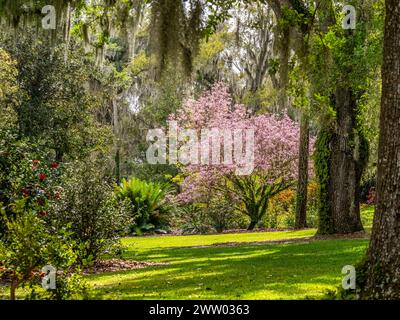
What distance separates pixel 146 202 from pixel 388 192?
65.1ft

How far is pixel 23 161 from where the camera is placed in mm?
10266

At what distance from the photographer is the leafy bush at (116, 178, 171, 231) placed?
79.4 ft

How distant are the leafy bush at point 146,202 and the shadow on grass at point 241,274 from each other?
1020 centimetres

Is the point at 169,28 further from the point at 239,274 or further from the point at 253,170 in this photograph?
the point at 253,170

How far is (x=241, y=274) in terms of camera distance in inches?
362

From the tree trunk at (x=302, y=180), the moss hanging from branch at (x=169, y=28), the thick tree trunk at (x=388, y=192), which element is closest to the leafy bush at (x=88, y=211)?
the moss hanging from branch at (x=169, y=28)

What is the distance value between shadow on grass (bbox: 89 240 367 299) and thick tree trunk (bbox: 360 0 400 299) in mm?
1346

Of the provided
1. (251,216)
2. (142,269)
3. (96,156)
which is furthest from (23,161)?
(96,156)

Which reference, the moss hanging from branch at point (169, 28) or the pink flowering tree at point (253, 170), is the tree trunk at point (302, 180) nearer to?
the pink flowering tree at point (253, 170)
